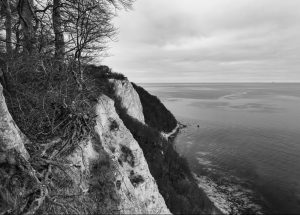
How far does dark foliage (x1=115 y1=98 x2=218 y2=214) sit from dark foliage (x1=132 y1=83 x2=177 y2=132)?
22.1 m

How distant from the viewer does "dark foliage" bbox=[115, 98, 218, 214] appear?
54.4 ft

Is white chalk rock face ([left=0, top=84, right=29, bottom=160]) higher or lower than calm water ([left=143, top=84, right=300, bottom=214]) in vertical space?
higher

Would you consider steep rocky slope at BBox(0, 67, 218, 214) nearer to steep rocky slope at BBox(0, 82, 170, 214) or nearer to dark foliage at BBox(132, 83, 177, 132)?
steep rocky slope at BBox(0, 82, 170, 214)

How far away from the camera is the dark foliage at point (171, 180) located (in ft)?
54.4

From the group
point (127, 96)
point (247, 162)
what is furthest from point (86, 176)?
point (247, 162)

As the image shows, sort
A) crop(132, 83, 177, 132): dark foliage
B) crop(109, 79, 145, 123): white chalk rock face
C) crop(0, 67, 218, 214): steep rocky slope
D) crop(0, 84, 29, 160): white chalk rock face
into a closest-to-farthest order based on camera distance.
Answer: crop(0, 67, 218, 214): steep rocky slope < crop(0, 84, 29, 160): white chalk rock face < crop(109, 79, 145, 123): white chalk rock face < crop(132, 83, 177, 132): dark foliage

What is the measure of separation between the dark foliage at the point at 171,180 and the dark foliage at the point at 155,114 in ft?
72.4

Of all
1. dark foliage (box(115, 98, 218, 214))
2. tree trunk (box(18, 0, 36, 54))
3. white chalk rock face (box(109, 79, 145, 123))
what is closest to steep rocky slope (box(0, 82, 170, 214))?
dark foliage (box(115, 98, 218, 214))

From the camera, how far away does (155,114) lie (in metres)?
49.2

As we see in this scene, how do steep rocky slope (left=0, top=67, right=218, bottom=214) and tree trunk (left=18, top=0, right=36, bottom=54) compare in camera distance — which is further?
tree trunk (left=18, top=0, right=36, bottom=54)

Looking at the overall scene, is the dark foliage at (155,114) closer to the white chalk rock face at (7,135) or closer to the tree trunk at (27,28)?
the tree trunk at (27,28)

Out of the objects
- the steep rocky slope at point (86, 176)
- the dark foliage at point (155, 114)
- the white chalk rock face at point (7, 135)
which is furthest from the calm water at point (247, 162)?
the white chalk rock face at point (7, 135)

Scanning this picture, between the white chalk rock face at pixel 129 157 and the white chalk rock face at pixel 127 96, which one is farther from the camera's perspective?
the white chalk rock face at pixel 127 96

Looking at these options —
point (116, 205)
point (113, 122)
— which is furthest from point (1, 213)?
point (113, 122)
